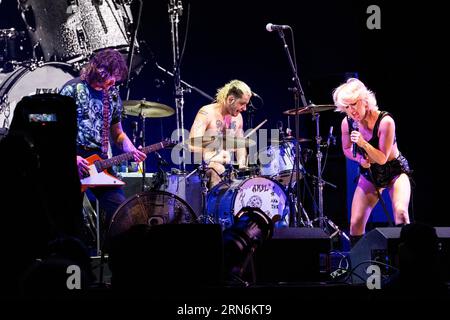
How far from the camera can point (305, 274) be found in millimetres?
3826

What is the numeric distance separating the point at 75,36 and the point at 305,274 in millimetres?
4058

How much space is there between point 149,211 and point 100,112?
1073mm

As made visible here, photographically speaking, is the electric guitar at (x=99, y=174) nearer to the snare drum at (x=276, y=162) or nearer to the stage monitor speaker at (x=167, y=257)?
the snare drum at (x=276, y=162)

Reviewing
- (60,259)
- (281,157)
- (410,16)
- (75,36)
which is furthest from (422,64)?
(60,259)

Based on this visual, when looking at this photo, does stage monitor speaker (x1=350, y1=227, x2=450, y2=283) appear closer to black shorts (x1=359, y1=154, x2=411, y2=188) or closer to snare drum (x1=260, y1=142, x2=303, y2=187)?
black shorts (x1=359, y1=154, x2=411, y2=188)

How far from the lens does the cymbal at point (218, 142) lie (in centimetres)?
634

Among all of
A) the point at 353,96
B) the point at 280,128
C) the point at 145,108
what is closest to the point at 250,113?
the point at 280,128

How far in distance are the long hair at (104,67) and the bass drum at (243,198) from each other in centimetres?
170

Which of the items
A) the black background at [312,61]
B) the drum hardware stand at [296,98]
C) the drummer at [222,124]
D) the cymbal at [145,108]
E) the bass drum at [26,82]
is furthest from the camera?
the black background at [312,61]

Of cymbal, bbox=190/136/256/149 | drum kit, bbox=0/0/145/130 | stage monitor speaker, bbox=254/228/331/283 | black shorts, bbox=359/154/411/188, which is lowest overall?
stage monitor speaker, bbox=254/228/331/283

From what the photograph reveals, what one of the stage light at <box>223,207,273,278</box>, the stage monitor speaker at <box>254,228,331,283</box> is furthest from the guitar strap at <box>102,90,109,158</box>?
the stage light at <box>223,207,273,278</box>

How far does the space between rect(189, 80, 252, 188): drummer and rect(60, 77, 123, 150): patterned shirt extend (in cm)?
126

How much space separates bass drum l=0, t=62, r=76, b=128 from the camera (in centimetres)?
629

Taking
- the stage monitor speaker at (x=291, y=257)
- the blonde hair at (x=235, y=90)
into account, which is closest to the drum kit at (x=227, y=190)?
the blonde hair at (x=235, y=90)
